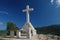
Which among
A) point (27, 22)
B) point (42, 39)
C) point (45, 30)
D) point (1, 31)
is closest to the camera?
point (42, 39)

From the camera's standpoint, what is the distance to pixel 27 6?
54.6 ft

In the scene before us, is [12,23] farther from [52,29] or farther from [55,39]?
[55,39]

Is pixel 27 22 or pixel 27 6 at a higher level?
pixel 27 6

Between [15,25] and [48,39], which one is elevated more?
[15,25]

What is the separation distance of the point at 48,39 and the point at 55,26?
8.29 meters

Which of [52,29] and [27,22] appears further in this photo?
[52,29]

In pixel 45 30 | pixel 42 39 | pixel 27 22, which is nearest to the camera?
pixel 42 39

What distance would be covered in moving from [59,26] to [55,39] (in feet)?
26.9

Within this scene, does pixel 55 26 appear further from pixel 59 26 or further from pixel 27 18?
pixel 27 18

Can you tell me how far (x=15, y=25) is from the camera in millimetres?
19656

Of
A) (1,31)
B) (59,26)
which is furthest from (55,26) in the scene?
(1,31)

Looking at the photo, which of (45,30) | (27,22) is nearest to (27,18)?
(27,22)

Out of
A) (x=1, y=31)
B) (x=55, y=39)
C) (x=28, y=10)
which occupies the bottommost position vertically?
(x=55, y=39)

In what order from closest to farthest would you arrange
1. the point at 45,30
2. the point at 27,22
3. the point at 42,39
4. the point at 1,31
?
the point at 42,39, the point at 27,22, the point at 1,31, the point at 45,30
